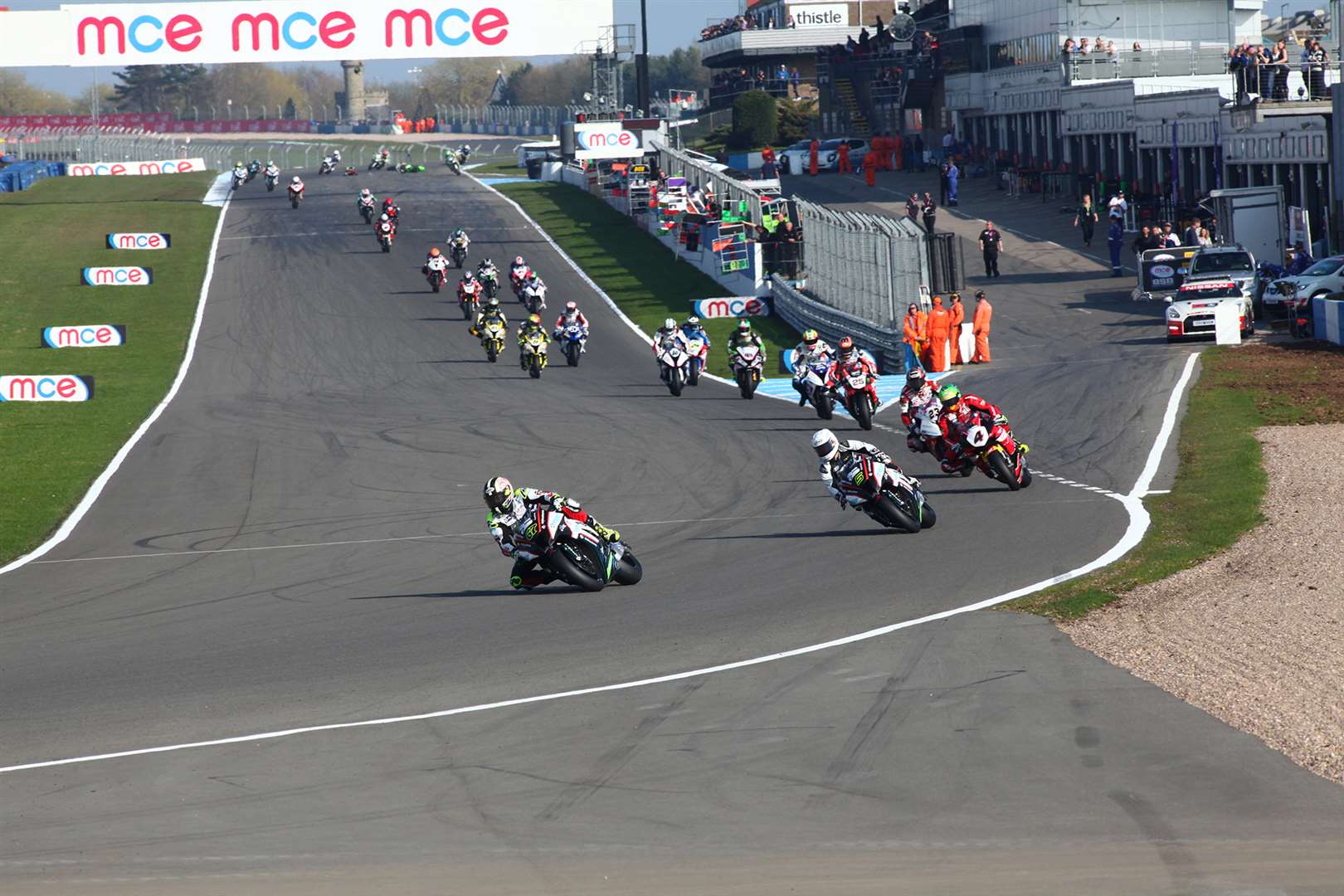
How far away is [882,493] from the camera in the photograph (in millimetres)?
15859

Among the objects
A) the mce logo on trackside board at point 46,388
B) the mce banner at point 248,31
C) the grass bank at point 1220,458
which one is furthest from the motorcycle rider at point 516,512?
the mce banner at point 248,31

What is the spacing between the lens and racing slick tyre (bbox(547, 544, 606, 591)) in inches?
542

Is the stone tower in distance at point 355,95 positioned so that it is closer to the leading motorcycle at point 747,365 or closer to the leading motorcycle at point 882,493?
the leading motorcycle at point 747,365

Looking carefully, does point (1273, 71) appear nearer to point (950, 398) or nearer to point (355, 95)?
point (950, 398)

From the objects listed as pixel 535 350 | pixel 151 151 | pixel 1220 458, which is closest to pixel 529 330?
pixel 535 350

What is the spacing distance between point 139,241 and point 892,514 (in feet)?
156

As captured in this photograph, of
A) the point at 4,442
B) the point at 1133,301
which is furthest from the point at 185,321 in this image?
the point at 1133,301

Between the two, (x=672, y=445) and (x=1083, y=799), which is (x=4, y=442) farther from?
(x=1083, y=799)

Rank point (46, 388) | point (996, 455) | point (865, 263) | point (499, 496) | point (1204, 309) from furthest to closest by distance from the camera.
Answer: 1. point (865, 263)
2. point (46, 388)
3. point (1204, 309)
4. point (996, 455)
5. point (499, 496)

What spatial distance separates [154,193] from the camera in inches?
2911

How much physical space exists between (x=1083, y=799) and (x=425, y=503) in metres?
13.2

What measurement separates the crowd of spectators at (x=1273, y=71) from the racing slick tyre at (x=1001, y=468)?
28.0 metres

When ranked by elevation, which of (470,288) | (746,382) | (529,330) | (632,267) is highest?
(632,267)

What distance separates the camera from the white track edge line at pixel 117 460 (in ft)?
59.0
